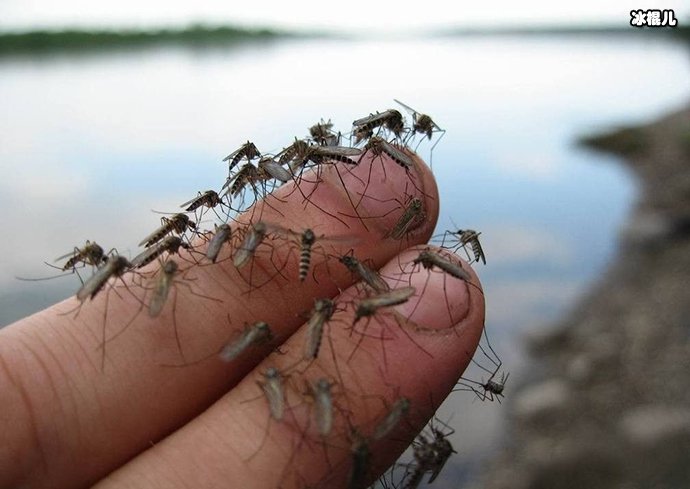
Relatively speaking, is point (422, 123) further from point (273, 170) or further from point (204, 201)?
point (204, 201)

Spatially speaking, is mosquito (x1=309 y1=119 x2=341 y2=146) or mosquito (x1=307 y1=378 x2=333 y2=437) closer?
mosquito (x1=307 y1=378 x2=333 y2=437)

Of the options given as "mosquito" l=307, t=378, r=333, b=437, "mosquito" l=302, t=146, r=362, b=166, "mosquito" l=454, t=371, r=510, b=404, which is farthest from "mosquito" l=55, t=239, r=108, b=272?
"mosquito" l=454, t=371, r=510, b=404

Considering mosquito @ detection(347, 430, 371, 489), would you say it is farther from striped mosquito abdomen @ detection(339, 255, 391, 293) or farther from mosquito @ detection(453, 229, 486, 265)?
mosquito @ detection(453, 229, 486, 265)

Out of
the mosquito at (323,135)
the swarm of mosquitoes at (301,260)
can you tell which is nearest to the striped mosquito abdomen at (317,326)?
the swarm of mosquitoes at (301,260)

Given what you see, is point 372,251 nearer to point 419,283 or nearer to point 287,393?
point 419,283

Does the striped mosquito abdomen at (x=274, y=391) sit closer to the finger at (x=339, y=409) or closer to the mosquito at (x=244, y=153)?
the finger at (x=339, y=409)

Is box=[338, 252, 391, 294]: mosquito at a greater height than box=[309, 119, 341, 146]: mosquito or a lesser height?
lesser

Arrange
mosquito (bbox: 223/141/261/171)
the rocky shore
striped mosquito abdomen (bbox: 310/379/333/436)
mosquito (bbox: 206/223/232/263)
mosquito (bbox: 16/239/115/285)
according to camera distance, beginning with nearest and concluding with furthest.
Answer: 1. striped mosquito abdomen (bbox: 310/379/333/436)
2. mosquito (bbox: 206/223/232/263)
3. mosquito (bbox: 16/239/115/285)
4. mosquito (bbox: 223/141/261/171)
5. the rocky shore
